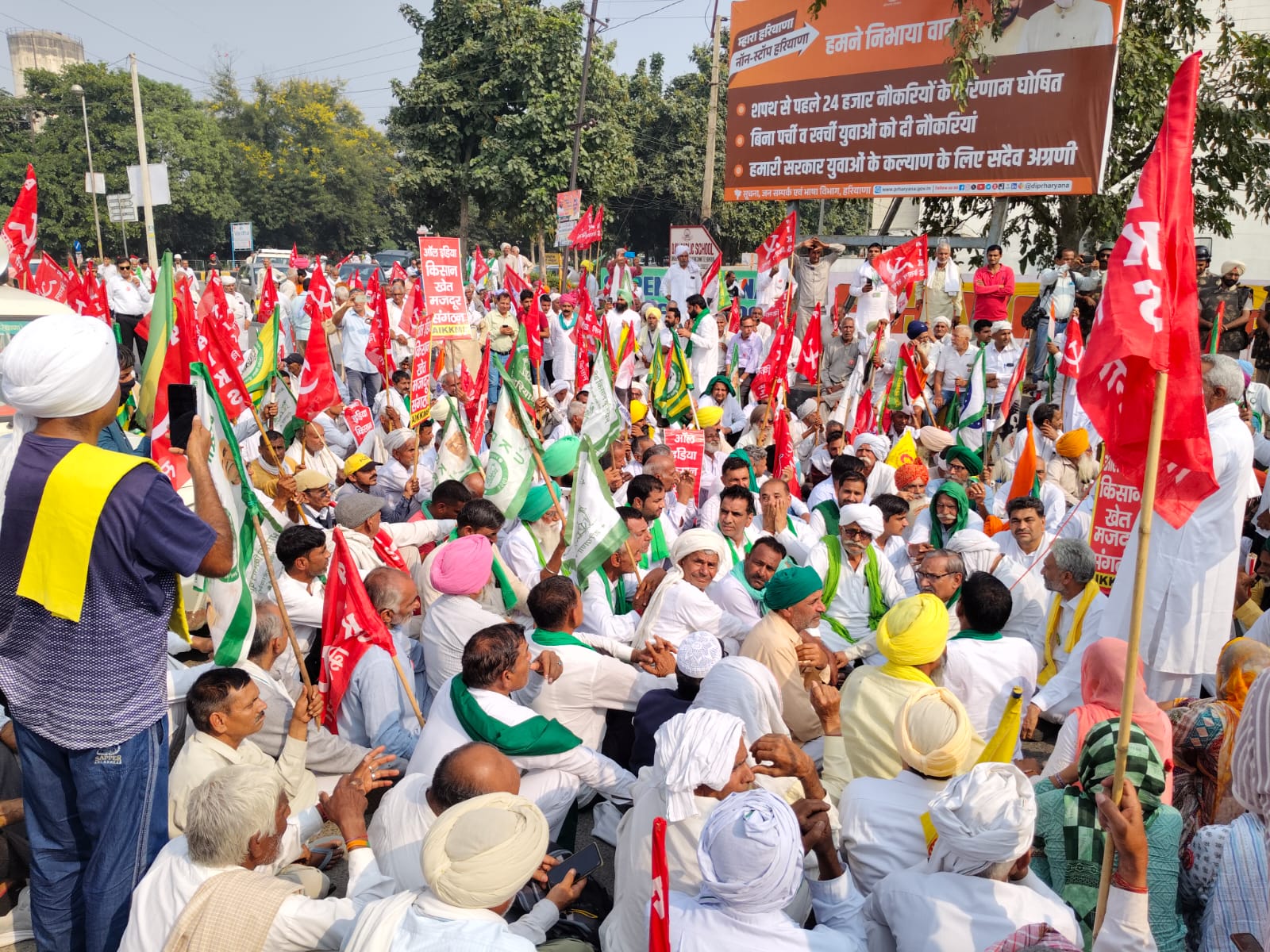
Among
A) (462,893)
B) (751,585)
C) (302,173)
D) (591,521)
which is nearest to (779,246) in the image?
(751,585)

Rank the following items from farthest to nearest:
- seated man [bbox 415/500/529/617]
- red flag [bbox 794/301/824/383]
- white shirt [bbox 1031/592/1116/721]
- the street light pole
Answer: the street light pole, red flag [bbox 794/301/824/383], seated man [bbox 415/500/529/617], white shirt [bbox 1031/592/1116/721]

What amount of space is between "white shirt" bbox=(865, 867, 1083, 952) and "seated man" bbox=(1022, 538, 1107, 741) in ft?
6.99

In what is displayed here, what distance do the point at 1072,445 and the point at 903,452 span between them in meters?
1.22

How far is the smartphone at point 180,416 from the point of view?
118 inches

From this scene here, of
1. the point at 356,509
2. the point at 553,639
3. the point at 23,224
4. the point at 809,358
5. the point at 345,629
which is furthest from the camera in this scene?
the point at 809,358

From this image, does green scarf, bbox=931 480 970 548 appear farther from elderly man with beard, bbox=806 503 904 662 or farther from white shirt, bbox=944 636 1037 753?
white shirt, bbox=944 636 1037 753


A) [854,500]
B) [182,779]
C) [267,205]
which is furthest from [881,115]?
[267,205]

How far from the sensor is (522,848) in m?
2.50

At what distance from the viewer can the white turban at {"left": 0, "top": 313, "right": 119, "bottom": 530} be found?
8.36 feet

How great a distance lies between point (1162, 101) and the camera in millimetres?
15914

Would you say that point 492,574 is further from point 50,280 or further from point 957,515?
point 50,280

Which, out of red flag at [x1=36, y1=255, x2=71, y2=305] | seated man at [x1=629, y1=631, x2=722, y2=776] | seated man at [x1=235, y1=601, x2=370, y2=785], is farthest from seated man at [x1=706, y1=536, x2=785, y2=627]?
red flag at [x1=36, y1=255, x2=71, y2=305]

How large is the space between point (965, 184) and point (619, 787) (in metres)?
15.6

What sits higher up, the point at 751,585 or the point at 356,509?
the point at 356,509
